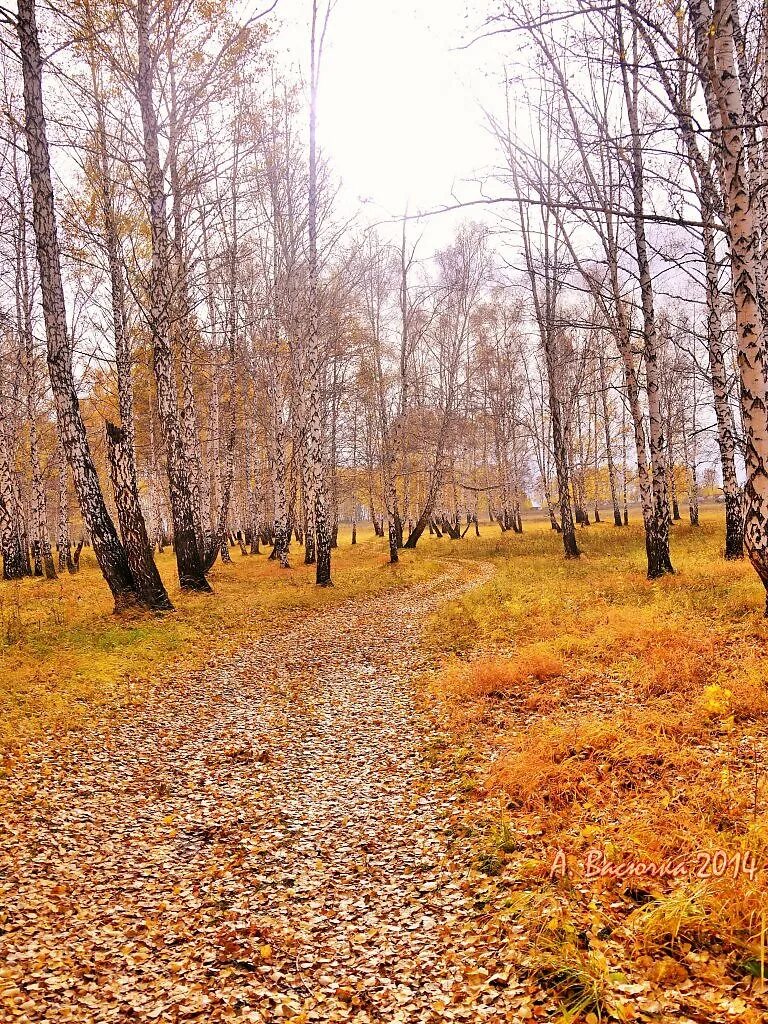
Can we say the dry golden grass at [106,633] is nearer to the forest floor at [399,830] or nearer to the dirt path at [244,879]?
the forest floor at [399,830]

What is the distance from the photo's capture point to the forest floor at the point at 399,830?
312cm

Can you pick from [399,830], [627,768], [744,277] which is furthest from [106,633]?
[744,277]

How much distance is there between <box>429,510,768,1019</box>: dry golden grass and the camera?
310cm

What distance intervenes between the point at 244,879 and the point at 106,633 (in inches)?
291

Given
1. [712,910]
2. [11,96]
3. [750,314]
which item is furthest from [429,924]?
[11,96]

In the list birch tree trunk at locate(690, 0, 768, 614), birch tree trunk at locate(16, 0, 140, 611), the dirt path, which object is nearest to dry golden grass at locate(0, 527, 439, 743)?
the dirt path

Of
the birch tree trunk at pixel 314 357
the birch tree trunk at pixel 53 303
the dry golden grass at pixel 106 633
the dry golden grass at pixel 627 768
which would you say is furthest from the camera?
the birch tree trunk at pixel 314 357

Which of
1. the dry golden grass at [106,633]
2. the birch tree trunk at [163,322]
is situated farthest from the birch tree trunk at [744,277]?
the birch tree trunk at [163,322]

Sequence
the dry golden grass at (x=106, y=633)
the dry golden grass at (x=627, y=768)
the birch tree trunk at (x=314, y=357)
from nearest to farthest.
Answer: the dry golden grass at (x=627, y=768)
the dry golden grass at (x=106, y=633)
the birch tree trunk at (x=314, y=357)

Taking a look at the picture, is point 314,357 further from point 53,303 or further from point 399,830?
point 399,830

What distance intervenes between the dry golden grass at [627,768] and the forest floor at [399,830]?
24 millimetres

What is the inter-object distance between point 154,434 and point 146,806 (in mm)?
28522

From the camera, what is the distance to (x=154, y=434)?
1214 inches

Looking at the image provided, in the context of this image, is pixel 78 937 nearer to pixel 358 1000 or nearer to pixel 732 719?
pixel 358 1000
